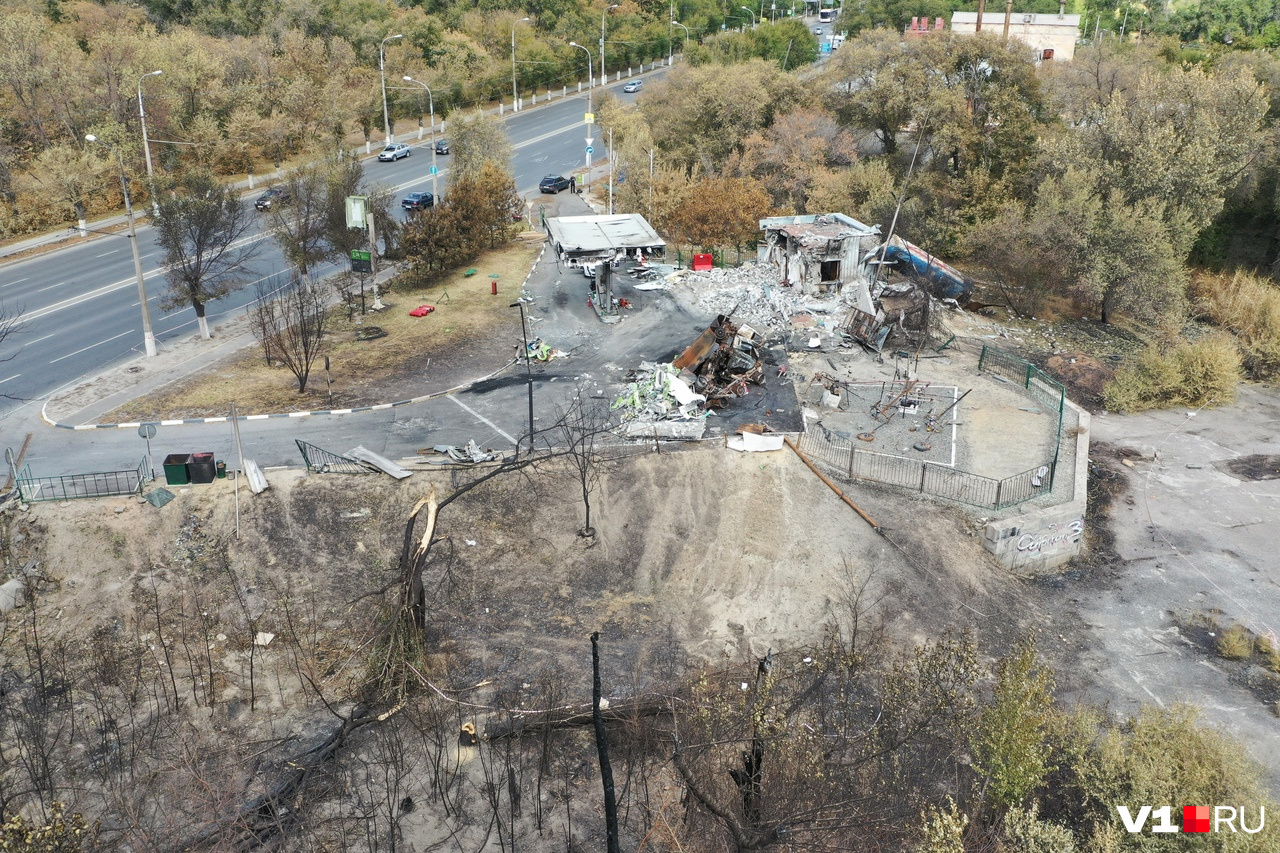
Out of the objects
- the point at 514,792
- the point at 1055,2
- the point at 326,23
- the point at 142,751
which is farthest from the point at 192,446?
the point at 1055,2

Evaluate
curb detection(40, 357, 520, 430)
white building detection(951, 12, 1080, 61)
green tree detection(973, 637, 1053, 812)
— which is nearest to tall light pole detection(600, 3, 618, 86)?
white building detection(951, 12, 1080, 61)

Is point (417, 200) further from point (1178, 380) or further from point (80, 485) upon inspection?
point (1178, 380)

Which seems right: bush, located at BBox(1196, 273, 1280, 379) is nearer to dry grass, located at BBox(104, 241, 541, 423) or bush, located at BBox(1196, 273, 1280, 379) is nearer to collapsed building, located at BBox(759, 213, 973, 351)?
collapsed building, located at BBox(759, 213, 973, 351)

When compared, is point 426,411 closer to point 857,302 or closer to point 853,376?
point 853,376

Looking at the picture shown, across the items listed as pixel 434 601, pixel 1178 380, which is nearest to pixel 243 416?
pixel 434 601

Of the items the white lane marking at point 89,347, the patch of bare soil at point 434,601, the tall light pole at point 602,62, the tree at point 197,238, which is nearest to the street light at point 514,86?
the tall light pole at point 602,62

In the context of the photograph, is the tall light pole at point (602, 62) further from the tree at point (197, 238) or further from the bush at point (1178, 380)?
the bush at point (1178, 380)
